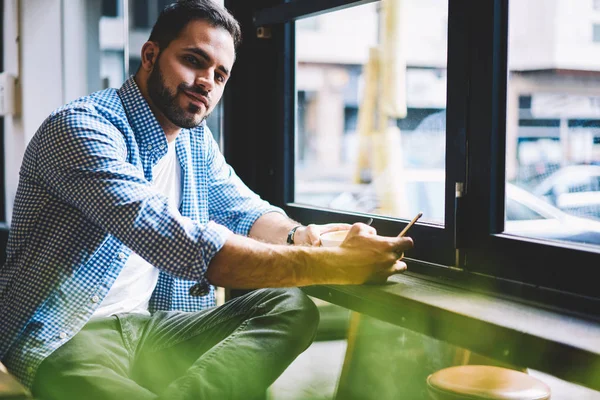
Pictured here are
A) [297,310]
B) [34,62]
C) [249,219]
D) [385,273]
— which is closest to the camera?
[385,273]

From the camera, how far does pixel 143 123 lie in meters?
1.69

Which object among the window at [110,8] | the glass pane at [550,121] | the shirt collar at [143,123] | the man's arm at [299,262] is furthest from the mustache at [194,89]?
the window at [110,8]

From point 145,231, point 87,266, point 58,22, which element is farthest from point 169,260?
point 58,22

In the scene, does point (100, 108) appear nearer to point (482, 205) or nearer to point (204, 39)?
point (204, 39)

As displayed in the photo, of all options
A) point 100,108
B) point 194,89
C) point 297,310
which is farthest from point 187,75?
point 297,310

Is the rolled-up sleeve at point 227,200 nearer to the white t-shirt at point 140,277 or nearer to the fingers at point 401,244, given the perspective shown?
the white t-shirt at point 140,277

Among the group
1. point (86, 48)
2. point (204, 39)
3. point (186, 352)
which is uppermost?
point (86, 48)

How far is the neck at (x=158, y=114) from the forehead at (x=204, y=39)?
13 centimetres

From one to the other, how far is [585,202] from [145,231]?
97 cm

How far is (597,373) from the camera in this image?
3.39ft

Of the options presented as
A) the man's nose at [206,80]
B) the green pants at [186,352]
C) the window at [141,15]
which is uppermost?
the window at [141,15]

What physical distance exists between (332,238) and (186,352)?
18.4 inches

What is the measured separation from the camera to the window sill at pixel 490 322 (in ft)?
3.53

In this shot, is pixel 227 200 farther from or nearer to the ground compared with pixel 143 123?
nearer to the ground
